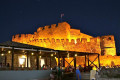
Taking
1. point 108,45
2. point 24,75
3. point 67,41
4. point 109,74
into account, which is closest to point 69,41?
point 67,41

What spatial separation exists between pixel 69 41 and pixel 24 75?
25.5m

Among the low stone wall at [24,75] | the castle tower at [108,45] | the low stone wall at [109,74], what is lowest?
the low stone wall at [24,75]

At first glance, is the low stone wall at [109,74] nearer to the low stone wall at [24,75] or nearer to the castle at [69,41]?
the low stone wall at [24,75]

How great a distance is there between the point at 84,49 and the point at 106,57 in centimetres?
460

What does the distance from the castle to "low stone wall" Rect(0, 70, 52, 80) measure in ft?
60.9

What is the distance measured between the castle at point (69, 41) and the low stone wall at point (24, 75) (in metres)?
18.6

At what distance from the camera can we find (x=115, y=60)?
99.8 ft

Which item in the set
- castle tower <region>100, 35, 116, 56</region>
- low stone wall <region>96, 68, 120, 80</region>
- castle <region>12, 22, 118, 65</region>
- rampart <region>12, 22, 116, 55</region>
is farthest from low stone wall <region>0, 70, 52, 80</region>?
castle tower <region>100, 35, 116, 56</region>

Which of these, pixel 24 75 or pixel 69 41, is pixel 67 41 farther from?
pixel 24 75

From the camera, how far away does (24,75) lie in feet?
39.8

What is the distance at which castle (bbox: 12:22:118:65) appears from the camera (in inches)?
1304

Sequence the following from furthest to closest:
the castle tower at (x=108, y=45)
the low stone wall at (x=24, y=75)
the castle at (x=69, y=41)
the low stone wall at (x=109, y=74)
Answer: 1. the castle tower at (x=108, y=45)
2. the castle at (x=69, y=41)
3. the low stone wall at (x=24, y=75)
4. the low stone wall at (x=109, y=74)

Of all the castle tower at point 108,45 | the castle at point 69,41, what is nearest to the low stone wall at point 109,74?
the castle at point 69,41

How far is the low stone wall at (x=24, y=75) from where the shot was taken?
11133 millimetres
